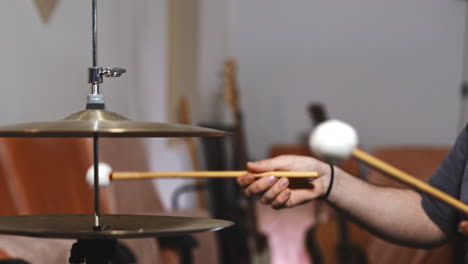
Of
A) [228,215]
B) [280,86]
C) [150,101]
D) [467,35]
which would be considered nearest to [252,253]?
[228,215]

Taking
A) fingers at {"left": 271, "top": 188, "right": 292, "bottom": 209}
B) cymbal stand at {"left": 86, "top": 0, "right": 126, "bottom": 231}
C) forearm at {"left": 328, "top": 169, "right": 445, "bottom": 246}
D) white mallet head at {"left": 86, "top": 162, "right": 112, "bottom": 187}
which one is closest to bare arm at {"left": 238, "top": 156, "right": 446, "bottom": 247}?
forearm at {"left": 328, "top": 169, "right": 445, "bottom": 246}

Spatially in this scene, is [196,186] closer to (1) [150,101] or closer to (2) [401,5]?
(1) [150,101]

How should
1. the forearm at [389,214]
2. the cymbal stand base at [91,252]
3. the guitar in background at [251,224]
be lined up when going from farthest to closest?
the guitar in background at [251,224] → the forearm at [389,214] → the cymbal stand base at [91,252]

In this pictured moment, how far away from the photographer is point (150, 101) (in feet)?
11.0

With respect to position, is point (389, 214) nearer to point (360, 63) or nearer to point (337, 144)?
point (337, 144)

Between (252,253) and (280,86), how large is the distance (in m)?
1.91

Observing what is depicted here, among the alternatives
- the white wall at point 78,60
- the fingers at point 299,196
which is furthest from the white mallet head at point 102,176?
the white wall at point 78,60

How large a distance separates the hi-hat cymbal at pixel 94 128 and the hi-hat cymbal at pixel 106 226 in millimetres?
118

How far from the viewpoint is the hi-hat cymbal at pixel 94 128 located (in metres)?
0.80

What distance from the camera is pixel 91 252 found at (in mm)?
906

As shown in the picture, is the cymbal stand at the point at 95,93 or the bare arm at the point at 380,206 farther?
the bare arm at the point at 380,206

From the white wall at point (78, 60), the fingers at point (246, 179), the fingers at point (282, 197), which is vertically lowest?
the fingers at point (282, 197)

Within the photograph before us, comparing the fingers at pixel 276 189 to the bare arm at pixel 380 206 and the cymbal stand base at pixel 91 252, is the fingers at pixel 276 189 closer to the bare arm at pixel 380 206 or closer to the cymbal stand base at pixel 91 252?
the bare arm at pixel 380 206

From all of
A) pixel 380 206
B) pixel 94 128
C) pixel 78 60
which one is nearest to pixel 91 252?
pixel 94 128
